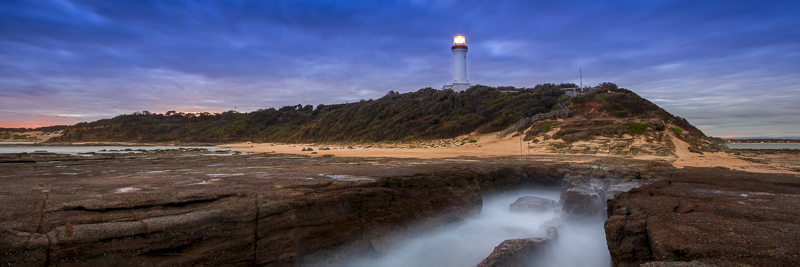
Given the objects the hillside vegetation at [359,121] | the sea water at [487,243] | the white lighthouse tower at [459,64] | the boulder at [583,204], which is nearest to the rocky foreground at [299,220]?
the sea water at [487,243]

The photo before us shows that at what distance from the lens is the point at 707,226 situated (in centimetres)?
411

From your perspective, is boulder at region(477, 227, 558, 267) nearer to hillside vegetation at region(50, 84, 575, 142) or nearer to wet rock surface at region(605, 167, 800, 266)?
wet rock surface at region(605, 167, 800, 266)

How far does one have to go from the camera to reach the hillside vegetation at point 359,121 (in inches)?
1222

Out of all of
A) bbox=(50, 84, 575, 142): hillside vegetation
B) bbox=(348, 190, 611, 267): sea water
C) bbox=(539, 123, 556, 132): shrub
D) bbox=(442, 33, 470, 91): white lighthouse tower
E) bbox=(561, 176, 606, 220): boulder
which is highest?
bbox=(442, 33, 470, 91): white lighthouse tower

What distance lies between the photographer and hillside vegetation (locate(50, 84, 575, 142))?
31047 millimetres

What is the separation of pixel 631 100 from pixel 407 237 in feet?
86.1

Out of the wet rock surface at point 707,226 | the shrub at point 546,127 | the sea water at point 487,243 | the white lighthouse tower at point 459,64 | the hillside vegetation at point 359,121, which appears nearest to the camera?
the wet rock surface at point 707,226

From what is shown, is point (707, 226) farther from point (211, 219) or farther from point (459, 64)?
point (459, 64)

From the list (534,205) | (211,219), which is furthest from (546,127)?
(211,219)

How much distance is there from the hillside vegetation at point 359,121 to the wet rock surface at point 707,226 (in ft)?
71.3

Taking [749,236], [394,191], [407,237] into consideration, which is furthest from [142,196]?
[749,236]

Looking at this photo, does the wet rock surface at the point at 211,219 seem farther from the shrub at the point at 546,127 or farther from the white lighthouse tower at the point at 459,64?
the white lighthouse tower at the point at 459,64

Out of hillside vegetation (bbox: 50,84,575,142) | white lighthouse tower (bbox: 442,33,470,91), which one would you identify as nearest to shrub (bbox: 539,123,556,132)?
hillside vegetation (bbox: 50,84,575,142)

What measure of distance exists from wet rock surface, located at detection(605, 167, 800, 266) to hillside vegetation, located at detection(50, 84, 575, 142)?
21727mm
